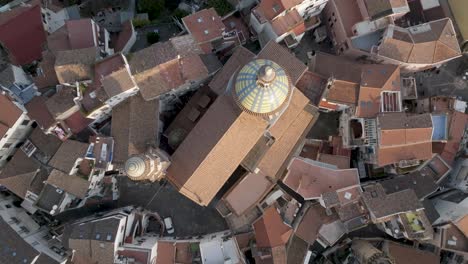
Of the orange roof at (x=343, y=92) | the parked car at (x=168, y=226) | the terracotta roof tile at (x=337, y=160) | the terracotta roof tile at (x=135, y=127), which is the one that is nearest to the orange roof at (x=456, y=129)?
the terracotta roof tile at (x=337, y=160)

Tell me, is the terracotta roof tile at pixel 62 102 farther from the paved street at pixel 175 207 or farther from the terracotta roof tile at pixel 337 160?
the terracotta roof tile at pixel 337 160

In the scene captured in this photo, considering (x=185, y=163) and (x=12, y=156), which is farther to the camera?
(x=12, y=156)

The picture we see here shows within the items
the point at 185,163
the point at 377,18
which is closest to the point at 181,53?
the point at 185,163

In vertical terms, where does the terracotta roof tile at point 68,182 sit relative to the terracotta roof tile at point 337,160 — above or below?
above

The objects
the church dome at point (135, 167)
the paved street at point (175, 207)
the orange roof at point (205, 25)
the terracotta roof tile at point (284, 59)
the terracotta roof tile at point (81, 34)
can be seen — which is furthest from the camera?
the paved street at point (175, 207)

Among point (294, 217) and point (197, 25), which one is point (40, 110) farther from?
point (294, 217)
